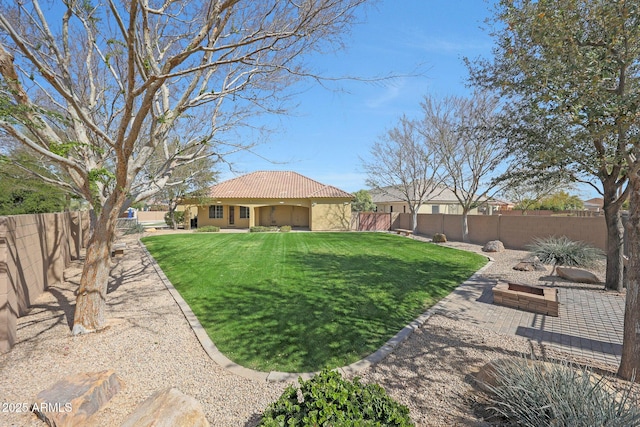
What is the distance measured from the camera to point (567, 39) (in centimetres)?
548

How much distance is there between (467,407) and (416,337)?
1.82m

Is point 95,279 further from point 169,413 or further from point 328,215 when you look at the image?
point 328,215

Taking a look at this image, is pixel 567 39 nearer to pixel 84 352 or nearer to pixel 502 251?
pixel 84 352

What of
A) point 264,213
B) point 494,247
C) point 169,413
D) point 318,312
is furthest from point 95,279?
point 264,213

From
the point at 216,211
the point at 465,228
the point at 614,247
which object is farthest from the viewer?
the point at 216,211

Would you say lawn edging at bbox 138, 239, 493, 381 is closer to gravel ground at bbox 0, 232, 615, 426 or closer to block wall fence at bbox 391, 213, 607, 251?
gravel ground at bbox 0, 232, 615, 426

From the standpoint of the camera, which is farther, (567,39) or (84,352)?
(567,39)

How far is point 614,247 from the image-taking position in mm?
8102

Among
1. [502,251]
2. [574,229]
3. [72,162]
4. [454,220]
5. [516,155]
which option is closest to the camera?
[72,162]

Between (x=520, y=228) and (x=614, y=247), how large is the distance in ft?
28.6

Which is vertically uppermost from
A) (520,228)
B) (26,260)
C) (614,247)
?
(520,228)

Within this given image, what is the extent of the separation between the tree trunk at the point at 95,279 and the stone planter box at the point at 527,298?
8.32 m

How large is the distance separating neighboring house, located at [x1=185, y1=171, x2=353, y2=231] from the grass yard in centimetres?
1403

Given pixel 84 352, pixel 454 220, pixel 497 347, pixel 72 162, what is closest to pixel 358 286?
pixel 497 347
